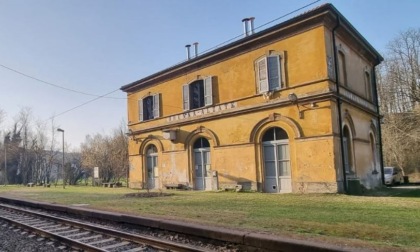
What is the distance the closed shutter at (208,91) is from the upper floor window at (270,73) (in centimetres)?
331

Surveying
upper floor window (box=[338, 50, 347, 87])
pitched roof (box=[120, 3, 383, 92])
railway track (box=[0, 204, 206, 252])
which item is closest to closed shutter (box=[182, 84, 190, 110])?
pitched roof (box=[120, 3, 383, 92])

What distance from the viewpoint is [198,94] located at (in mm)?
22172

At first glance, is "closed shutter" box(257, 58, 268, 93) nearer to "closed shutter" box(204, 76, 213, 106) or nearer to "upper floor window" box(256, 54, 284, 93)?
"upper floor window" box(256, 54, 284, 93)

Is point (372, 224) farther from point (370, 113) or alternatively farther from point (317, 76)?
point (370, 113)

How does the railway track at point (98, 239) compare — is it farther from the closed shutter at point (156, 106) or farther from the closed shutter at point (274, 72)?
the closed shutter at point (156, 106)

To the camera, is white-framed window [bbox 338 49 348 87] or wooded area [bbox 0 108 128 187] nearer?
white-framed window [bbox 338 49 348 87]

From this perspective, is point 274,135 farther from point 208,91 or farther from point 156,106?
point 156,106

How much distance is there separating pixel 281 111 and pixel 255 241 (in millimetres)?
11161

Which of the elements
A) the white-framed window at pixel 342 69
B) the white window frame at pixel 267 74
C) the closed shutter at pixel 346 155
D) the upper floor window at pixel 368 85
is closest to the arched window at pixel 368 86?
the upper floor window at pixel 368 85

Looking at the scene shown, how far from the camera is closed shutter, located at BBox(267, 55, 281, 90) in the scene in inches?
707

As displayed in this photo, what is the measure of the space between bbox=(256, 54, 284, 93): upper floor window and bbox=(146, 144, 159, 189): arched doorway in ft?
32.9

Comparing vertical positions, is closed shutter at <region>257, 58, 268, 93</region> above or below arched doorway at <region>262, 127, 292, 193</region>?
above

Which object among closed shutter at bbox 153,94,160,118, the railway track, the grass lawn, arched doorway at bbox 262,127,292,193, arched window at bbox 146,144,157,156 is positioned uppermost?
closed shutter at bbox 153,94,160,118

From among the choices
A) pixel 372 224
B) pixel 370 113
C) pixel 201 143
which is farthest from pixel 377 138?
pixel 372 224
